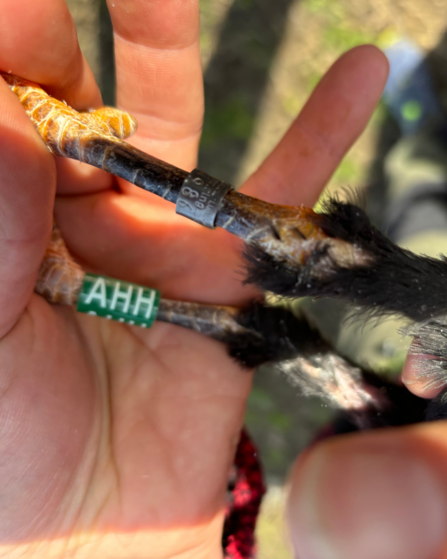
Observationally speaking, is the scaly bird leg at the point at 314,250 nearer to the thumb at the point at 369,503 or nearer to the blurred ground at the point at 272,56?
the thumb at the point at 369,503

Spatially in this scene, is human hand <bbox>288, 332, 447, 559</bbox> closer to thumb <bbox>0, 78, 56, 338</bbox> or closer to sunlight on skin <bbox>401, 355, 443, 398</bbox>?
sunlight on skin <bbox>401, 355, 443, 398</bbox>

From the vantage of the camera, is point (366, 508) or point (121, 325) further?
point (121, 325)

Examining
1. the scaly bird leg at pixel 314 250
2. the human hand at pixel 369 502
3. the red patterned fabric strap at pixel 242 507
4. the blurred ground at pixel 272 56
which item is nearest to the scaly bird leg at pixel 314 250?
the scaly bird leg at pixel 314 250

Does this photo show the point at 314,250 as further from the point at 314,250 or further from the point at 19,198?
the point at 19,198

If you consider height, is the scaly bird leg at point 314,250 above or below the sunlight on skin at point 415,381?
above

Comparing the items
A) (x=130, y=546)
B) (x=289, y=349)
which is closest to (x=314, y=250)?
(x=289, y=349)

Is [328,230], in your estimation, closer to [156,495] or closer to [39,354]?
[39,354]

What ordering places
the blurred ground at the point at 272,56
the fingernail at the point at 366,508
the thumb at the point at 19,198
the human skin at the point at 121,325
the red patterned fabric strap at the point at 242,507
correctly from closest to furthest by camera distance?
the fingernail at the point at 366,508, the thumb at the point at 19,198, the human skin at the point at 121,325, the red patterned fabric strap at the point at 242,507, the blurred ground at the point at 272,56

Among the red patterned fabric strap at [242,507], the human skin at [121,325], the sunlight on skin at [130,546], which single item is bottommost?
the red patterned fabric strap at [242,507]
